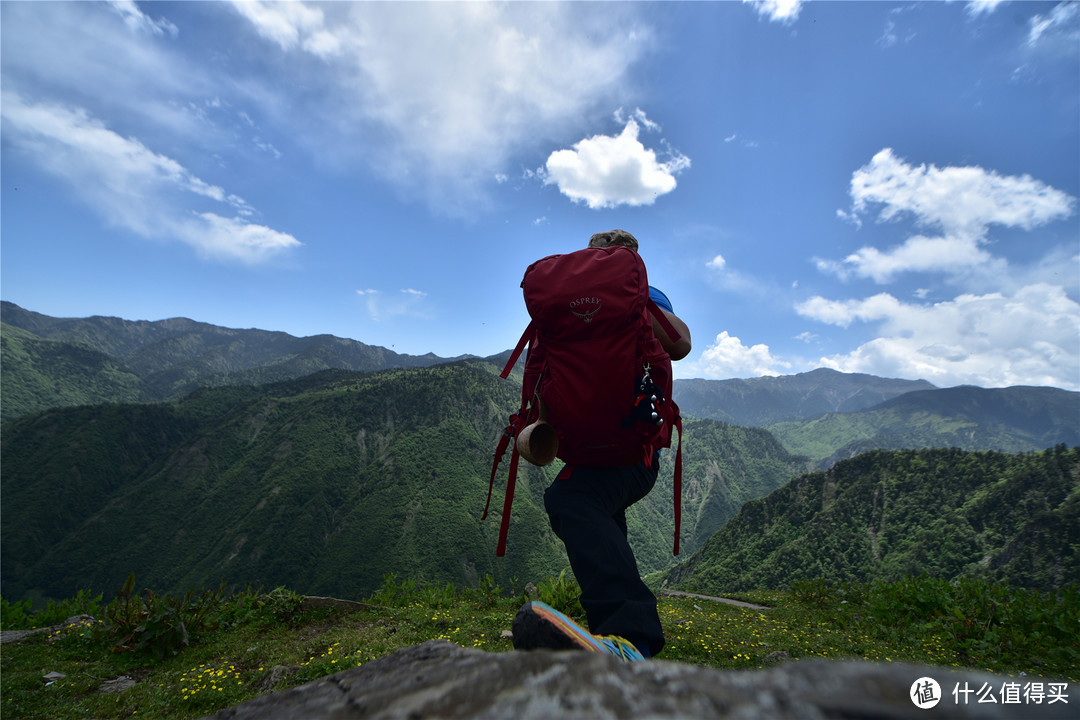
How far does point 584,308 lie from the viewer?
3.30m

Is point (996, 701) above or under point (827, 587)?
above

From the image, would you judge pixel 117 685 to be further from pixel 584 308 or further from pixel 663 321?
pixel 663 321

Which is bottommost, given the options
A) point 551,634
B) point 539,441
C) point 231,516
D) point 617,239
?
point 231,516

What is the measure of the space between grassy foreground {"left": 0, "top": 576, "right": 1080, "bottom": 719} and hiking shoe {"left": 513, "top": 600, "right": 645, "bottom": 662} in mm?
4206

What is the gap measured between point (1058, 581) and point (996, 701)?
121349mm

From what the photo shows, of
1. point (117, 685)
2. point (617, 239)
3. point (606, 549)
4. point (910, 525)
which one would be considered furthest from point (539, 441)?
point (910, 525)

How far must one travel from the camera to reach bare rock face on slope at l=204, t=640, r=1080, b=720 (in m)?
0.90

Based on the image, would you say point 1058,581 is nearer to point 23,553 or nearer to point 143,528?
point 143,528

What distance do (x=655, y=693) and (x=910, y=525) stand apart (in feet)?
554

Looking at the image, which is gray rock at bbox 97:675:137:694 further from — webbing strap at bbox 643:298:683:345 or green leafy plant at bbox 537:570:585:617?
webbing strap at bbox 643:298:683:345

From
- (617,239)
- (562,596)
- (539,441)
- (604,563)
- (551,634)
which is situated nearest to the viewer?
(551,634)

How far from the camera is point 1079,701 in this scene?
981 mm

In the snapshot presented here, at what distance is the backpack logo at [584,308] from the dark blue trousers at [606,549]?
1251 mm

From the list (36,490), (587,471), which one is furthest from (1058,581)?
(36,490)
